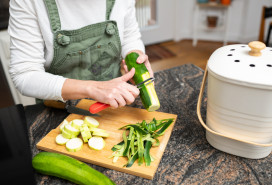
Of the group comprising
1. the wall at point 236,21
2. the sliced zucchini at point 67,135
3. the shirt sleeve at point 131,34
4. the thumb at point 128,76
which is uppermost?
the shirt sleeve at point 131,34

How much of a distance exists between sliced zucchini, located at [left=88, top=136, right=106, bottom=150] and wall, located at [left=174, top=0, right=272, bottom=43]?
11.5 ft

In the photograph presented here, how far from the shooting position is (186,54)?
11.9 ft

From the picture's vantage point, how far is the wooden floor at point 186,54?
130 inches

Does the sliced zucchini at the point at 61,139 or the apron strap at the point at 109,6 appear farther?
the apron strap at the point at 109,6

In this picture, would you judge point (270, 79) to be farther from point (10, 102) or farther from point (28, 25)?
point (10, 102)

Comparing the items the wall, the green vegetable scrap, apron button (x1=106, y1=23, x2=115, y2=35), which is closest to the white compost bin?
the green vegetable scrap

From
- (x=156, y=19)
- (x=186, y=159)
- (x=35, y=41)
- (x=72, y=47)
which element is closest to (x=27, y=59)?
(x=35, y=41)

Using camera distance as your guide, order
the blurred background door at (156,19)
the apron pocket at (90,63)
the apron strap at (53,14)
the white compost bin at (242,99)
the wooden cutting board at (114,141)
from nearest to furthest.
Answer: the white compost bin at (242,99) → the wooden cutting board at (114,141) → the apron strap at (53,14) → the apron pocket at (90,63) → the blurred background door at (156,19)

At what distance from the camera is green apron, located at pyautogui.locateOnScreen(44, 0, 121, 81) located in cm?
103

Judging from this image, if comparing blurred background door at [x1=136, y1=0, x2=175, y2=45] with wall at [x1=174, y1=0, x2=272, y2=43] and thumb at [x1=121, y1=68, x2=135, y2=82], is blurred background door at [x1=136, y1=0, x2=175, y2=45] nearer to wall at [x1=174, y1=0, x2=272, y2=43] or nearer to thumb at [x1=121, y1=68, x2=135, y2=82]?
wall at [x1=174, y1=0, x2=272, y2=43]

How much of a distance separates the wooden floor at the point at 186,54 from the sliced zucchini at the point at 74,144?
7.99 ft

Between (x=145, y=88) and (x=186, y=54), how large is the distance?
284cm

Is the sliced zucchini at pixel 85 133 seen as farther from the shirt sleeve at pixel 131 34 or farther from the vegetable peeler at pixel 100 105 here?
the shirt sleeve at pixel 131 34

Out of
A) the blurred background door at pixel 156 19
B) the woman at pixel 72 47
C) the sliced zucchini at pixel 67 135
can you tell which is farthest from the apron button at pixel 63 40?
the blurred background door at pixel 156 19
